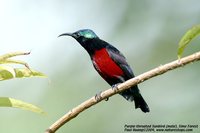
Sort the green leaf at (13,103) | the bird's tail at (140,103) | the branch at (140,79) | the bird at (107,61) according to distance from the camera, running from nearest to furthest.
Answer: the branch at (140,79) → the green leaf at (13,103) → the bird's tail at (140,103) → the bird at (107,61)

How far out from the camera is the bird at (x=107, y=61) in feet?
12.1

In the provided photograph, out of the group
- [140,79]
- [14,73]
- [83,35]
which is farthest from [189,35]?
[83,35]

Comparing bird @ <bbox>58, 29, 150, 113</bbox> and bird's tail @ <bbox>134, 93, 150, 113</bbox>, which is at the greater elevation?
bird @ <bbox>58, 29, 150, 113</bbox>

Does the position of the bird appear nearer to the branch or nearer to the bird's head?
the bird's head

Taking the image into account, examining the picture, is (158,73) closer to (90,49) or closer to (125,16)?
(90,49)

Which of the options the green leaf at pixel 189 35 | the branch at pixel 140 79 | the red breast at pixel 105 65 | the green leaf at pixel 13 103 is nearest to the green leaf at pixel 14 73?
the green leaf at pixel 13 103

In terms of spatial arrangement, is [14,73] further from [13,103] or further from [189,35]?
[189,35]

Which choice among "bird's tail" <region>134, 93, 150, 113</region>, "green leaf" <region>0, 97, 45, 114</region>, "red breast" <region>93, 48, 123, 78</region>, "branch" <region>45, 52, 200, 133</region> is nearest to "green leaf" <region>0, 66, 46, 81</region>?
"green leaf" <region>0, 97, 45, 114</region>

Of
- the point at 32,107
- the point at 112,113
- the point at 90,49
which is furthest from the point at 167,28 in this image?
the point at 32,107

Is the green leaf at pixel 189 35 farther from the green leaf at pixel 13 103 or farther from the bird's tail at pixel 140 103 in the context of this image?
the bird's tail at pixel 140 103

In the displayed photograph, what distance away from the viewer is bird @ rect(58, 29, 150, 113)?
3.70 metres

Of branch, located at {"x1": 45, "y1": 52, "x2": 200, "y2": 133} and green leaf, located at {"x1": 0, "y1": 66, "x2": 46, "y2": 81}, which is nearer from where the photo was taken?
branch, located at {"x1": 45, "y1": 52, "x2": 200, "y2": 133}

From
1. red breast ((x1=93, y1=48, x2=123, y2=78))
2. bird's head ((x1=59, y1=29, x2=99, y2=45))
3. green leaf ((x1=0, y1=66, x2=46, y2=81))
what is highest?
bird's head ((x1=59, y1=29, x2=99, y2=45))

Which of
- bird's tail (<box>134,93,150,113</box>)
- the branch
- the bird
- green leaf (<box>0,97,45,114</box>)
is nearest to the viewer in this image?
the branch
